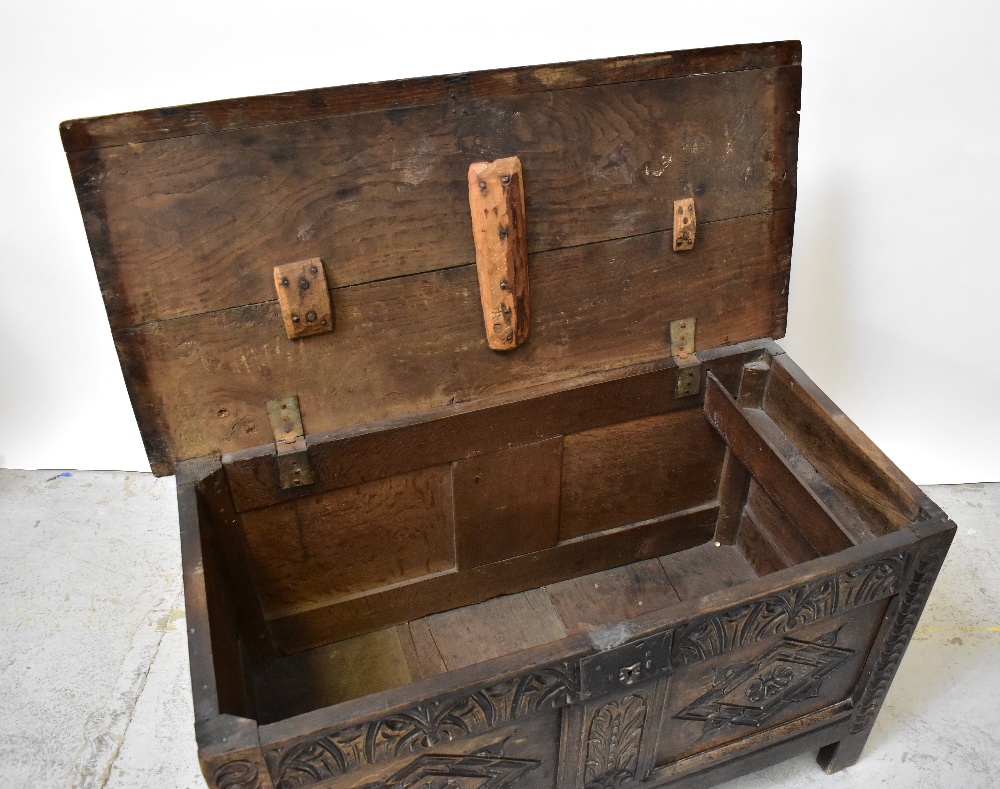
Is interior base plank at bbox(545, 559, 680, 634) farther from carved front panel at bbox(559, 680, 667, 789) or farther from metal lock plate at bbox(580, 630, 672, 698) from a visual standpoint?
metal lock plate at bbox(580, 630, 672, 698)

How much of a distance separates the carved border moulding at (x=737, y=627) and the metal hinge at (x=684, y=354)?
0.70m

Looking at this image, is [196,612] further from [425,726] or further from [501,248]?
[501,248]

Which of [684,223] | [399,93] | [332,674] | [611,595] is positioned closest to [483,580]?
[611,595]

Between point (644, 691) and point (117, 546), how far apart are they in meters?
1.85

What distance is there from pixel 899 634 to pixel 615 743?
2.09 ft

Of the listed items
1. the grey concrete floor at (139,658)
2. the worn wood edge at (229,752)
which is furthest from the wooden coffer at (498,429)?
the grey concrete floor at (139,658)

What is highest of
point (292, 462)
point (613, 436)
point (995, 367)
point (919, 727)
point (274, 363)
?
point (274, 363)

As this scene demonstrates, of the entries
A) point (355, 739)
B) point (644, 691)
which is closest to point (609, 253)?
point (644, 691)

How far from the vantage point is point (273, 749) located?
1.38 meters

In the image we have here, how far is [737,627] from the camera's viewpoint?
1.62 m

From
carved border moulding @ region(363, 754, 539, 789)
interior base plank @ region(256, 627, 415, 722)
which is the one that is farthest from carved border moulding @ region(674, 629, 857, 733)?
interior base plank @ region(256, 627, 415, 722)

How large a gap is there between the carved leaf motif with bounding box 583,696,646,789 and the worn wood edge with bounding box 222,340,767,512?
0.73m

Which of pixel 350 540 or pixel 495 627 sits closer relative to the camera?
pixel 350 540

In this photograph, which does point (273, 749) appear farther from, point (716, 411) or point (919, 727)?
point (919, 727)
